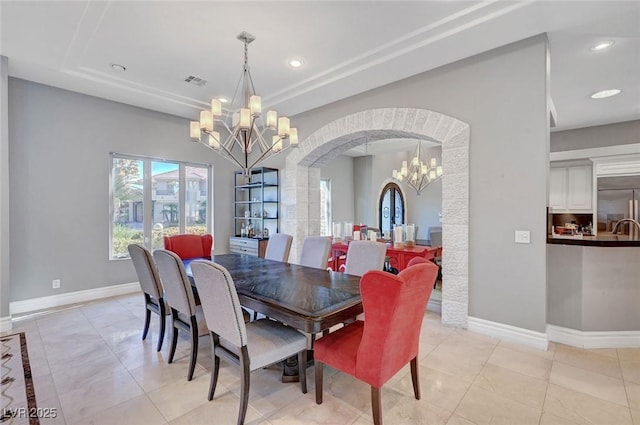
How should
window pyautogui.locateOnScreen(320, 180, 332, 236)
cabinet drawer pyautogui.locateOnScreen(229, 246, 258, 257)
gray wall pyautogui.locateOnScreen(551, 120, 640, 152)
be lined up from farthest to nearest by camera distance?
window pyautogui.locateOnScreen(320, 180, 332, 236) → cabinet drawer pyautogui.locateOnScreen(229, 246, 258, 257) → gray wall pyautogui.locateOnScreen(551, 120, 640, 152)

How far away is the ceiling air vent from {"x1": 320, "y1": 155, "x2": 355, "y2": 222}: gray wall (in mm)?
4299

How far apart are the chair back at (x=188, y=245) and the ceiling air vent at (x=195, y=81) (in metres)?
2.10

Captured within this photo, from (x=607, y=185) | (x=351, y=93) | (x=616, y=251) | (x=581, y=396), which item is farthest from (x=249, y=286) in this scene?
(x=607, y=185)

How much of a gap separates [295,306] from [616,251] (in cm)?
318

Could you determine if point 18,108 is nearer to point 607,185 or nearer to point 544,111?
point 544,111

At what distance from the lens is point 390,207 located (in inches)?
341

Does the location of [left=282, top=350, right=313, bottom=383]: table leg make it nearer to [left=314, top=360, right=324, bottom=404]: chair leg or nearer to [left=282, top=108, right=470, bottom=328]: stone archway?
[left=314, top=360, right=324, bottom=404]: chair leg

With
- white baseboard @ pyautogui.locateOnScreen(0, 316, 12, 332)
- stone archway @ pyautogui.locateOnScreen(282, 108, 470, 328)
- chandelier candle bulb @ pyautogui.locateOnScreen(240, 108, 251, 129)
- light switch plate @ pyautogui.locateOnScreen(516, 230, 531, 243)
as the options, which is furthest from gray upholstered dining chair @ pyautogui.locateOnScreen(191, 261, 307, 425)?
white baseboard @ pyautogui.locateOnScreen(0, 316, 12, 332)

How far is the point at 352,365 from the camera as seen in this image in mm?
1771

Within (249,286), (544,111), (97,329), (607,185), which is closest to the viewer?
(249,286)

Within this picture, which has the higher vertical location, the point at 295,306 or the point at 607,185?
the point at 607,185

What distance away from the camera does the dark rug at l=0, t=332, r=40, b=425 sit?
190 cm

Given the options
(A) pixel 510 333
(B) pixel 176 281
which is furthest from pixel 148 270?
(A) pixel 510 333

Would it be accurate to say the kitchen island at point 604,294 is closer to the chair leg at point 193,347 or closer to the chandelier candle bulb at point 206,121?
the chair leg at point 193,347
